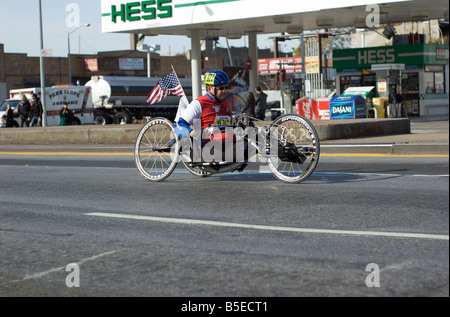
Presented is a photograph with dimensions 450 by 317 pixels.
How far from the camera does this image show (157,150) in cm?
980

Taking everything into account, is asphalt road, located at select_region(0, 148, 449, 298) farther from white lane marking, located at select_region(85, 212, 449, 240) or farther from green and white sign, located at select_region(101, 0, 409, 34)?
green and white sign, located at select_region(101, 0, 409, 34)

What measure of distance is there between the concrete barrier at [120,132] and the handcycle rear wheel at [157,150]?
4780mm

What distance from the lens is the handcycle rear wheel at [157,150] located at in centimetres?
947

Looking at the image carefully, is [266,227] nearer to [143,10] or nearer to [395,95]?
[143,10]

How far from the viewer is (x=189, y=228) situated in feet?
20.6

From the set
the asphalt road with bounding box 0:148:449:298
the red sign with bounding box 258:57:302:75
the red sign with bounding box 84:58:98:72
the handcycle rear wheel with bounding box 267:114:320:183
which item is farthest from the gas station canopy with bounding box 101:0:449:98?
the red sign with bounding box 258:57:302:75

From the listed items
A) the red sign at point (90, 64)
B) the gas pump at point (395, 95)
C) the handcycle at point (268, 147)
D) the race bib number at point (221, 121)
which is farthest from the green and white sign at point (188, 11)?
the red sign at point (90, 64)

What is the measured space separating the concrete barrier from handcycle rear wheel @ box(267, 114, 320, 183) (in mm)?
5531

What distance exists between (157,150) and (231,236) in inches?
166

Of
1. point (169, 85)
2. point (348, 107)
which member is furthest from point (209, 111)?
point (348, 107)

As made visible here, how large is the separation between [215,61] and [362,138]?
77.7 metres

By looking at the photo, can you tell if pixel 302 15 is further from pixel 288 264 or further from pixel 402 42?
pixel 288 264

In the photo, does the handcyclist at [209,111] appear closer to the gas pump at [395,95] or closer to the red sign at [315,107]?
the red sign at [315,107]
